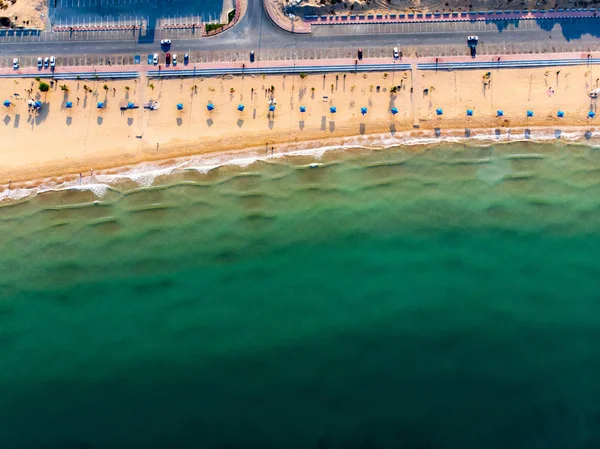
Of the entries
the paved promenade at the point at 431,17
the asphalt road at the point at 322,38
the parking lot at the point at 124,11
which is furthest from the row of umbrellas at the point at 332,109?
the parking lot at the point at 124,11

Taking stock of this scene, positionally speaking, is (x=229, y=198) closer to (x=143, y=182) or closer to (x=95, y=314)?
(x=143, y=182)

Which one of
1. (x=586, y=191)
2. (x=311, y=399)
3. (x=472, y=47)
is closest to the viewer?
(x=311, y=399)

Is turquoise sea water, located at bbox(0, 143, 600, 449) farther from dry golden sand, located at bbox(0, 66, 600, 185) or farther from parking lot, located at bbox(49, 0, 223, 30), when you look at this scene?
parking lot, located at bbox(49, 0, 223, 30)

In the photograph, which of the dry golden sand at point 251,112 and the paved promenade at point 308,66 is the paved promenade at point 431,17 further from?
the dry golden sand at point 251,112

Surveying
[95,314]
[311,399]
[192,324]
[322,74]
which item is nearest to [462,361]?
[311,399]

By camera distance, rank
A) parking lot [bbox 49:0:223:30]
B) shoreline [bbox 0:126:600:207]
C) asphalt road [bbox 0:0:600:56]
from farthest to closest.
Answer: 1. parking lot [bbox 49:0:223:30]
2. asphalt road [bbox 0:0:600:56]
3. shoreline [bbox 0:126:600:207]

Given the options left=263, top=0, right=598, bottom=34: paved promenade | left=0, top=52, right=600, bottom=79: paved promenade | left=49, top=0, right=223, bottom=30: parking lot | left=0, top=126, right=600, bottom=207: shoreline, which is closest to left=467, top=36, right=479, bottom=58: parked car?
left=0, top=52, right=600, bottom=79: paved promenade

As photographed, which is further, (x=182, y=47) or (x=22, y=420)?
(x=182, y=47)
